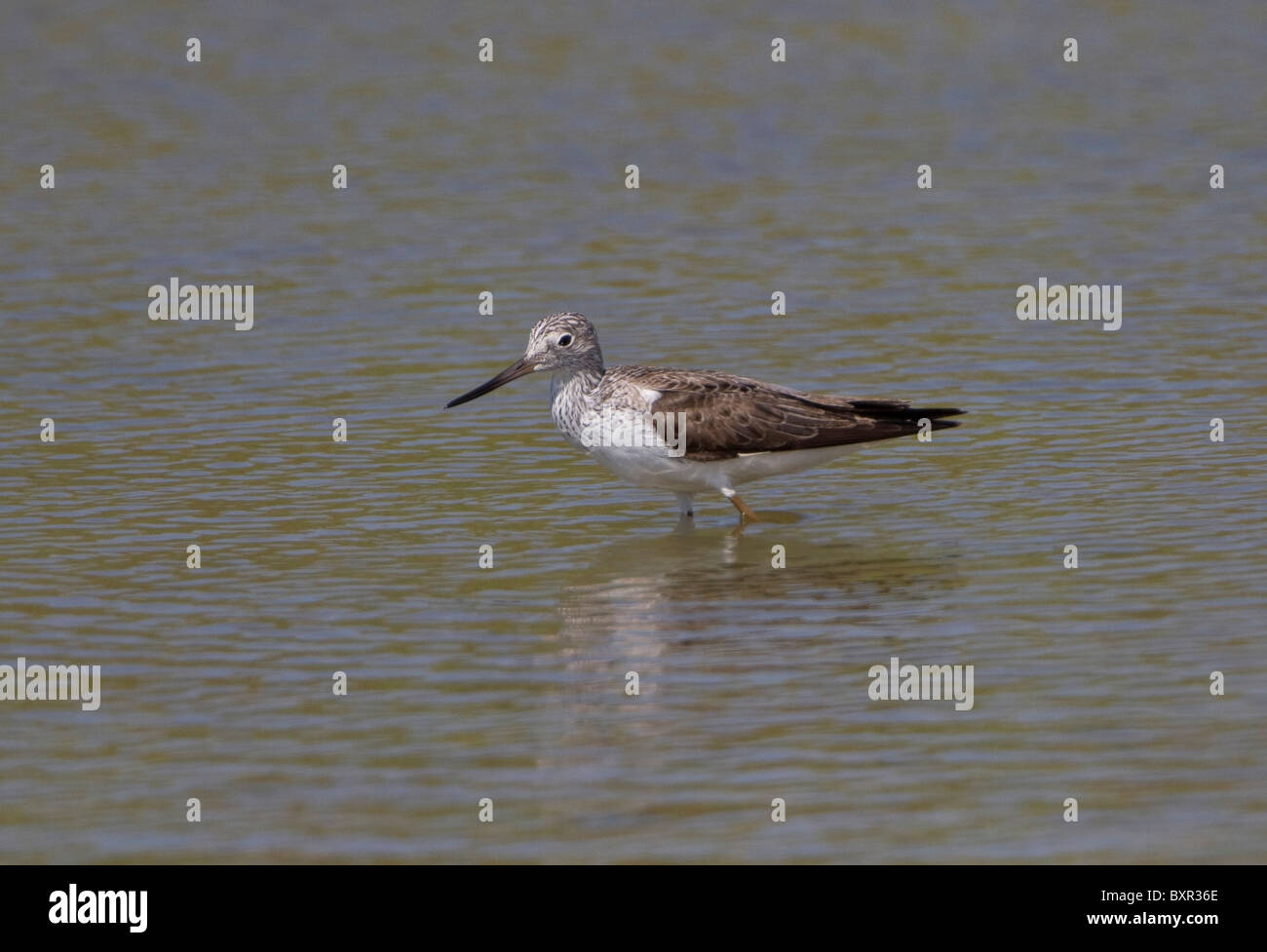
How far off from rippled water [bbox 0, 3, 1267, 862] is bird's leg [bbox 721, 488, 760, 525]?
129 millimetres

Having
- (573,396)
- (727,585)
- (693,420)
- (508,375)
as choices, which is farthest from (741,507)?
(508,375)

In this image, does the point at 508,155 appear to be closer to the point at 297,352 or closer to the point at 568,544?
the point at 297,352

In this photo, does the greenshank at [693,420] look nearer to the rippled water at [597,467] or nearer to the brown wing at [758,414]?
the brown wing at [758,414]

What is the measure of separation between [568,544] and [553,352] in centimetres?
150

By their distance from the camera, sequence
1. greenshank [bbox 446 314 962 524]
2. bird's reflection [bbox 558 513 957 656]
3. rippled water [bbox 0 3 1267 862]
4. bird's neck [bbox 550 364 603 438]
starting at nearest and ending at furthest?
rippled water [bbox 0 3 1267 862]
bird's reflection [bbox 558 513 957 656]
greenshank [bbox 446 314 962 524]
bird's neck [bbox 550 364 603 438]

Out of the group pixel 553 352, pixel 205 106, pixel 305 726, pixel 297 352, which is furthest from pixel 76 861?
pixel 205 106

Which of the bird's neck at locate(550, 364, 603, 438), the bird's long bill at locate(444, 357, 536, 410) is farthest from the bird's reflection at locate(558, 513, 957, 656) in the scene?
the bird's long bill at locate(444, 357, 536, 410)

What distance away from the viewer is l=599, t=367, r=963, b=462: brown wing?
13.9 m

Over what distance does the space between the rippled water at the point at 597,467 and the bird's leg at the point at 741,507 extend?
13 cm

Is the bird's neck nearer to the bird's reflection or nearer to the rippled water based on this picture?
the rippled water

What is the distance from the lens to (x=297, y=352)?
18.8m

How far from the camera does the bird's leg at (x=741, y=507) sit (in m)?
14.2

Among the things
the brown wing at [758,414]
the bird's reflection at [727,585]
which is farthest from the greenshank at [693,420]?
the bird's reflection at [727,585]

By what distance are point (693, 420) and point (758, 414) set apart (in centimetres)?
50
